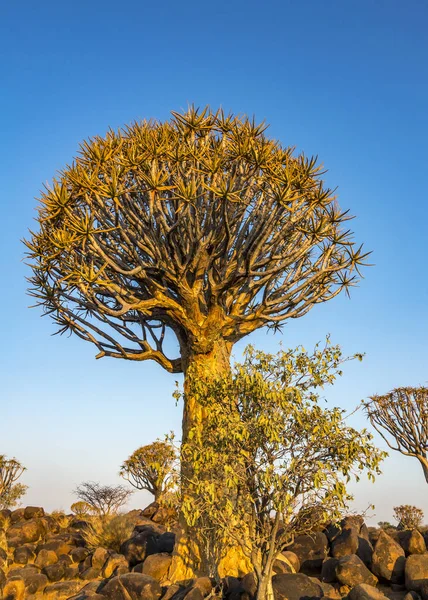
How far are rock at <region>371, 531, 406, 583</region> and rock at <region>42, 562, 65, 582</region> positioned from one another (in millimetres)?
6743

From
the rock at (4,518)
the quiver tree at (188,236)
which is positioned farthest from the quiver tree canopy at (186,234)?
the rock at (4,518)

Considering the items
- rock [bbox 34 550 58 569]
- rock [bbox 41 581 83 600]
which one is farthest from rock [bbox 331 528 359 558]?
rock [bbox 34 550 58 569]

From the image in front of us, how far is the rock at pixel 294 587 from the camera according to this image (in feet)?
28.1

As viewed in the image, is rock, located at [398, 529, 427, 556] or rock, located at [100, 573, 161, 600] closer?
rock, located at [100, 573, 161, 600]

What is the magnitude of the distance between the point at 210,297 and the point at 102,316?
2.52 m

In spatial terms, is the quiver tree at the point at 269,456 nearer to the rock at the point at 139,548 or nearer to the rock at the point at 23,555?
the rock at the point at 139,548

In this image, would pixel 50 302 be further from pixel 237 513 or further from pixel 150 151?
pixel 237 513

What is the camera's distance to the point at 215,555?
9250mm

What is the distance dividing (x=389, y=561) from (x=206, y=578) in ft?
12.2

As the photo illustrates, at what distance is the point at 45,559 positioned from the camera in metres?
13.0

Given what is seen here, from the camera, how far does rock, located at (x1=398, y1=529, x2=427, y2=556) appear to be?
11.1 metres

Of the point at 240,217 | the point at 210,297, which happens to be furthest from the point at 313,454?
the point at 240,217

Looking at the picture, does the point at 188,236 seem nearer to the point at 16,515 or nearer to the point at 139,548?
Result: the point at 139,548

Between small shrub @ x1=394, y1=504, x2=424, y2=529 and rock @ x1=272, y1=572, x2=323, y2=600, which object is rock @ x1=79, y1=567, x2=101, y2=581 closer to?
rock @ x1=272, y1=572, x2=323, y2=600
